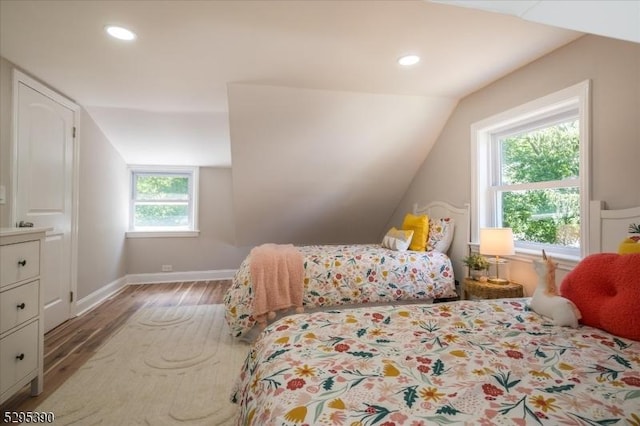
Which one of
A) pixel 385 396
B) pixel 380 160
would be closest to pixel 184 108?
pixel 380 160

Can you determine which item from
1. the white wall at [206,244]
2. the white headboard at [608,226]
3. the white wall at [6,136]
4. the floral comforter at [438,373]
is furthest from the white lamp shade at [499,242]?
the white wall at [6,136]

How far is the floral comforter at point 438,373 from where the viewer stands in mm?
693

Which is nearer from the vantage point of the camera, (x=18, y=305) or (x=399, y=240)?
(x=18, y=305)

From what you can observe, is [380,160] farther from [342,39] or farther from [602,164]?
[602,164]

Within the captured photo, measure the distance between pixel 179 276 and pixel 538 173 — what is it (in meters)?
4.55

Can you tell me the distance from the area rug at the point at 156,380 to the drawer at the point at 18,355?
0.24 m

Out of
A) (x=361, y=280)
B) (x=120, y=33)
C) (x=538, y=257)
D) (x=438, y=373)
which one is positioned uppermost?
(x=120, y=33)

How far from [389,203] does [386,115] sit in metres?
1.48

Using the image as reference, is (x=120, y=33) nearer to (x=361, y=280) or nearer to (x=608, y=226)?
(x=361, y=280)

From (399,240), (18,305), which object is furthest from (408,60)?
(18,305)

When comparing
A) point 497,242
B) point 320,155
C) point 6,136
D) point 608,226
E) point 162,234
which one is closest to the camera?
point 608,226

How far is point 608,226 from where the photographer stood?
5.79 ft

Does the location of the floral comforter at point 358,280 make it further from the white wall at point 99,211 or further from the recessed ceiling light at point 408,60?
the white wall at point 99,211

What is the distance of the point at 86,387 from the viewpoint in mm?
1819
